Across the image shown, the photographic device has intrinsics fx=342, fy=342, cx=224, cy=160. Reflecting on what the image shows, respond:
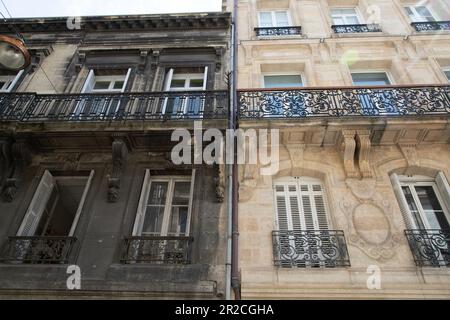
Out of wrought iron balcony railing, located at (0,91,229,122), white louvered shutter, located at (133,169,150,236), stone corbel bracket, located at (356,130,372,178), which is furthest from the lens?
wrought iron balcony railing, located at (0,91,229,122)

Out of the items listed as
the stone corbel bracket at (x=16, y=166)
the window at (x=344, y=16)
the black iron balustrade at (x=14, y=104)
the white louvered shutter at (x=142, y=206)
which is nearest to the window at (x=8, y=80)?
the black iron balustrade at (x=14, y=104)

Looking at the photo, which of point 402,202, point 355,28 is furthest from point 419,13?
point 402,202

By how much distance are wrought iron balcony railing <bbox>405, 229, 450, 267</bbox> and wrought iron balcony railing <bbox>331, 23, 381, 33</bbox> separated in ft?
20.9

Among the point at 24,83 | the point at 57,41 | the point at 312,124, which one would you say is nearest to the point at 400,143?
the point at 312,124

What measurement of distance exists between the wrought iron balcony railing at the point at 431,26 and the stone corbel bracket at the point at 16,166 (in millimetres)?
10353

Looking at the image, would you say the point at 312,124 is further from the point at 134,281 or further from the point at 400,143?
the point at 134,281

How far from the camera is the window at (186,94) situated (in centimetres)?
718

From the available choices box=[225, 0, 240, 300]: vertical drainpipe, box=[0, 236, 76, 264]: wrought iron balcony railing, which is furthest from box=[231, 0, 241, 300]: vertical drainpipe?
box=[0, 236, 76, 264]: wrought iron balcony railing

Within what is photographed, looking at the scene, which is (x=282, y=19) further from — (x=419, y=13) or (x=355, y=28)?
(x=419, y=13)

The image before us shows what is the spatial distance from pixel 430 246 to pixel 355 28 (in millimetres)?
6808

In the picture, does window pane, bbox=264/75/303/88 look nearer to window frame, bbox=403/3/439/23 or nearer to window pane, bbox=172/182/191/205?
window pane, bbox=172/182/191/205

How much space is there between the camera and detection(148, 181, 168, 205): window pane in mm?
6600

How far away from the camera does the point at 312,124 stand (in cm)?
669

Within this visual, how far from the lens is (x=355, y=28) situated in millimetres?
9867
